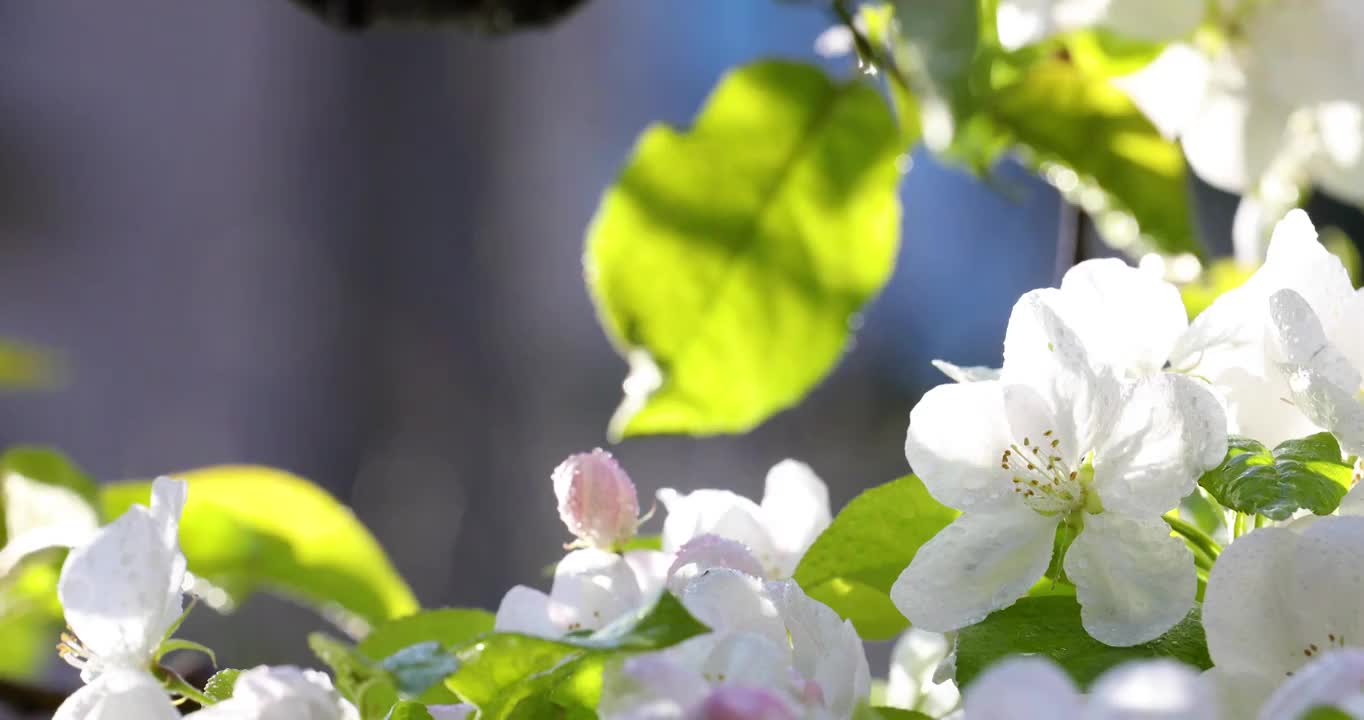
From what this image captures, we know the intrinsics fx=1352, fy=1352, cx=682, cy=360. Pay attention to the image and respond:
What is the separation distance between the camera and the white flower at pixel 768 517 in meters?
0.27

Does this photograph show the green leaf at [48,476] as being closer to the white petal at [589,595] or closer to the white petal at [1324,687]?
the white petal at [589,595]

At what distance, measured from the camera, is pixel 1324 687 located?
14 centimetres

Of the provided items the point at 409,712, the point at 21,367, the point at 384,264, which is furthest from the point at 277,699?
the point at 384,264

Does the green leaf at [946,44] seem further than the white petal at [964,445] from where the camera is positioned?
Yes

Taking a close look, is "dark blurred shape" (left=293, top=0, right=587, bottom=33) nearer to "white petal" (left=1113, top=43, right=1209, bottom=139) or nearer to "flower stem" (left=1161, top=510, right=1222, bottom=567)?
"white petal" (left=1113, top=43, right=1209, bottom=139)

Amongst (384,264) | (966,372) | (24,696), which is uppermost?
(966,372)

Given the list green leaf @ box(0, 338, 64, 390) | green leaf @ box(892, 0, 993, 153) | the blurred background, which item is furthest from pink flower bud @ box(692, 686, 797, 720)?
the blurred background

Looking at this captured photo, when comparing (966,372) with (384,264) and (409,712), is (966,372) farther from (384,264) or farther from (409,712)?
(384,264)

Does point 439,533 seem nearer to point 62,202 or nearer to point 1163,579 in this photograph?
point 62,202

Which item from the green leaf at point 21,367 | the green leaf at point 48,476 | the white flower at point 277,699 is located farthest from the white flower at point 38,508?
→ the white flower at point 277,699

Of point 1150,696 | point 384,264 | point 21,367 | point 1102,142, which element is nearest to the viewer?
point 1150,696

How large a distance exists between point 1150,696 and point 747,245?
0.32m

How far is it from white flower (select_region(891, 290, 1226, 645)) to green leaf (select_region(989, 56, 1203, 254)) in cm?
22

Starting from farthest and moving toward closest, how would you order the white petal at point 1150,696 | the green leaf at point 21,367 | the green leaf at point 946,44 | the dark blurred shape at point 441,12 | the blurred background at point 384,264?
the blurred background at point 384,264 < the green leaf at point 21,367 < the dark blurred shape at point 441,12 < the green leaf at point 946,44 < the white petal at point 1150,696
